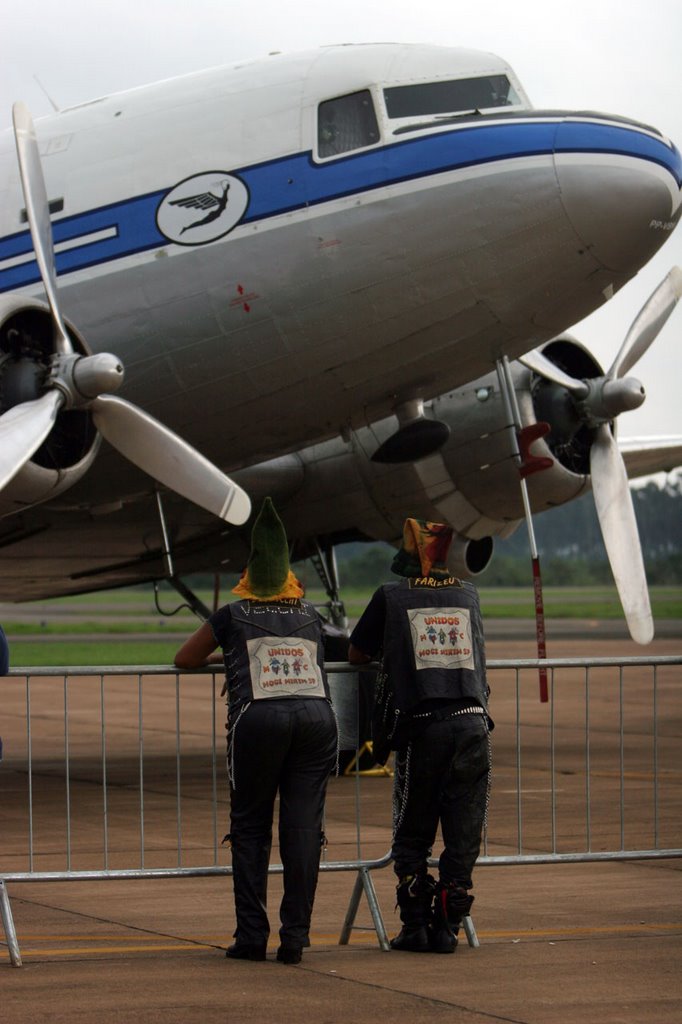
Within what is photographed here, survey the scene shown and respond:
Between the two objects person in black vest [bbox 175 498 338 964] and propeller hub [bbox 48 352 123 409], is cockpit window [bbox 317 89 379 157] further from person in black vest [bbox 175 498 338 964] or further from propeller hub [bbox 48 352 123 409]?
person in black vest [bbox 175 498 338 964]

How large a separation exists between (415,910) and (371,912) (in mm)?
319

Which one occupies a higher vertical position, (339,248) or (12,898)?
(339,248)

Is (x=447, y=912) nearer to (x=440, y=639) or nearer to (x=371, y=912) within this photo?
(x=371, y=912)

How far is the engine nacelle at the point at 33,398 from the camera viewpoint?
36.7 ft

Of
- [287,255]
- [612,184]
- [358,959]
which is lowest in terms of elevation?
[358,959]

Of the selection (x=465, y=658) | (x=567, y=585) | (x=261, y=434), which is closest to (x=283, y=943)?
(x=465, y=658)

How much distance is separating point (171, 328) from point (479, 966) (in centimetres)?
651

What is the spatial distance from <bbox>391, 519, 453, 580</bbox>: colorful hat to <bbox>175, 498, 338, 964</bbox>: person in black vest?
1.94 ft

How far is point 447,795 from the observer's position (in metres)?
7.11

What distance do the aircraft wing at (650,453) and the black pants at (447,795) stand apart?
1288 centimetres

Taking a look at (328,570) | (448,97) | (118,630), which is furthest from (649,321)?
(118,630)

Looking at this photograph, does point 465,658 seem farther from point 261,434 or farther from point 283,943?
point 261,434

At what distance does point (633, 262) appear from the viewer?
1143 centimetres

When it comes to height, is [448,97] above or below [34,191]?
above
